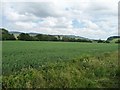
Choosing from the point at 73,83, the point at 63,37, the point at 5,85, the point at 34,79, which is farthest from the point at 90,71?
the point at 63,37

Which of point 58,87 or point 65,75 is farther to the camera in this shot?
point 65,75

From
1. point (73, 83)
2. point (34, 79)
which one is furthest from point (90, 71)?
point (34, 79)

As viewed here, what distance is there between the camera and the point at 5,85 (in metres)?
8.11

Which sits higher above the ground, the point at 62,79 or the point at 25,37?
the point at 25,37

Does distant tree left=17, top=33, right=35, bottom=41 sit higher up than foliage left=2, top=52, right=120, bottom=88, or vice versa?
distant tree left=17, top=33, right=35, bottom=41

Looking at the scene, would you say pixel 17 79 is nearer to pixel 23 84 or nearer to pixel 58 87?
pixel 23 84

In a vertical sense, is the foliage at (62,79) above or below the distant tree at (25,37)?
below

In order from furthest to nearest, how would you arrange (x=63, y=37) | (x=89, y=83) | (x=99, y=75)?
(x=63, y=37) → (x=99, y=75) → (x=89, y=83)

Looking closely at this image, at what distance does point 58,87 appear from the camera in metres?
8.14

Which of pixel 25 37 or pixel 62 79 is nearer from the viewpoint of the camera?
pixel 62 79

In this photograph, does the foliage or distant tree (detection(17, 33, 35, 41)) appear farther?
distant tree (detection(17, 33, 35, 41))

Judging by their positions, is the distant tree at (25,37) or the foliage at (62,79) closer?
the foliage at (62,79)

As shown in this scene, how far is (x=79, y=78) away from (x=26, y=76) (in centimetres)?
192

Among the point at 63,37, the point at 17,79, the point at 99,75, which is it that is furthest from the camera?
the point at 63,37
